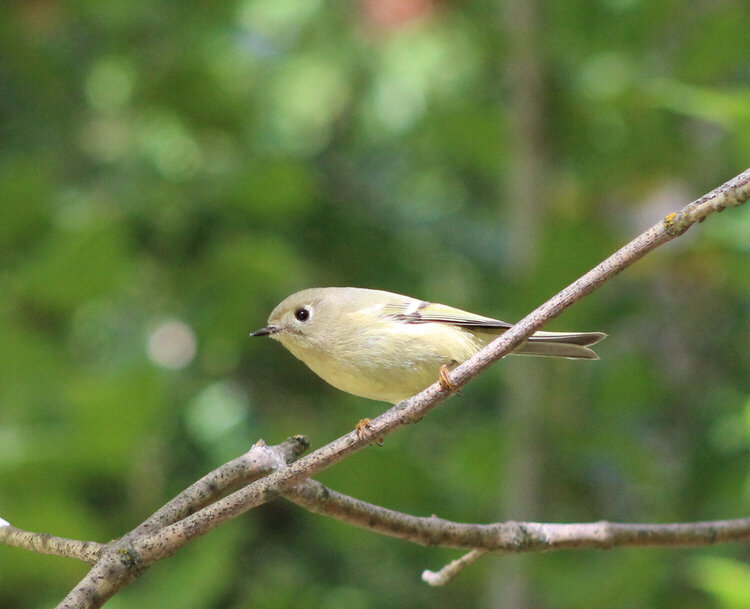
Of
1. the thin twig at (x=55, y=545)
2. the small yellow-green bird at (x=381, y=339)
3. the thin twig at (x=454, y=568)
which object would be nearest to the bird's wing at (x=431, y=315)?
the small yellow-green bird at (x=381, y=339)

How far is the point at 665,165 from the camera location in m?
2.99

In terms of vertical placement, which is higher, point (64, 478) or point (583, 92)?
point (583, 92)

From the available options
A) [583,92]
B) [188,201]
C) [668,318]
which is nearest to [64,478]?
[188,201]

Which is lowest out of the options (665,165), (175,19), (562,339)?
(562,339)

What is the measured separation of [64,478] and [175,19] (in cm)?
201

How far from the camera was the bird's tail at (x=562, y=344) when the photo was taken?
63.8 inches

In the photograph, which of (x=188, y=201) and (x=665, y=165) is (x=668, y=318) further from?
(x=188, y=201)

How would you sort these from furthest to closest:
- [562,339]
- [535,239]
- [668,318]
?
[668,318], [535,239], [562,339]

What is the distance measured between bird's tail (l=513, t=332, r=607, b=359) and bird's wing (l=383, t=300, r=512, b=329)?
3.4 inches

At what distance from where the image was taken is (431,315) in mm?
1888

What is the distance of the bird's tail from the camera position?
1619mm

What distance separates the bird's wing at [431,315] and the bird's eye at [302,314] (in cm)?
18

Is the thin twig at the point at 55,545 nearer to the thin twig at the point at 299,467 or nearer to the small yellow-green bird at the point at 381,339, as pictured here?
the thin twig at the point at 299,467

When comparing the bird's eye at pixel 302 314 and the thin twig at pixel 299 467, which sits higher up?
the bird's eye at pixel 302 314
